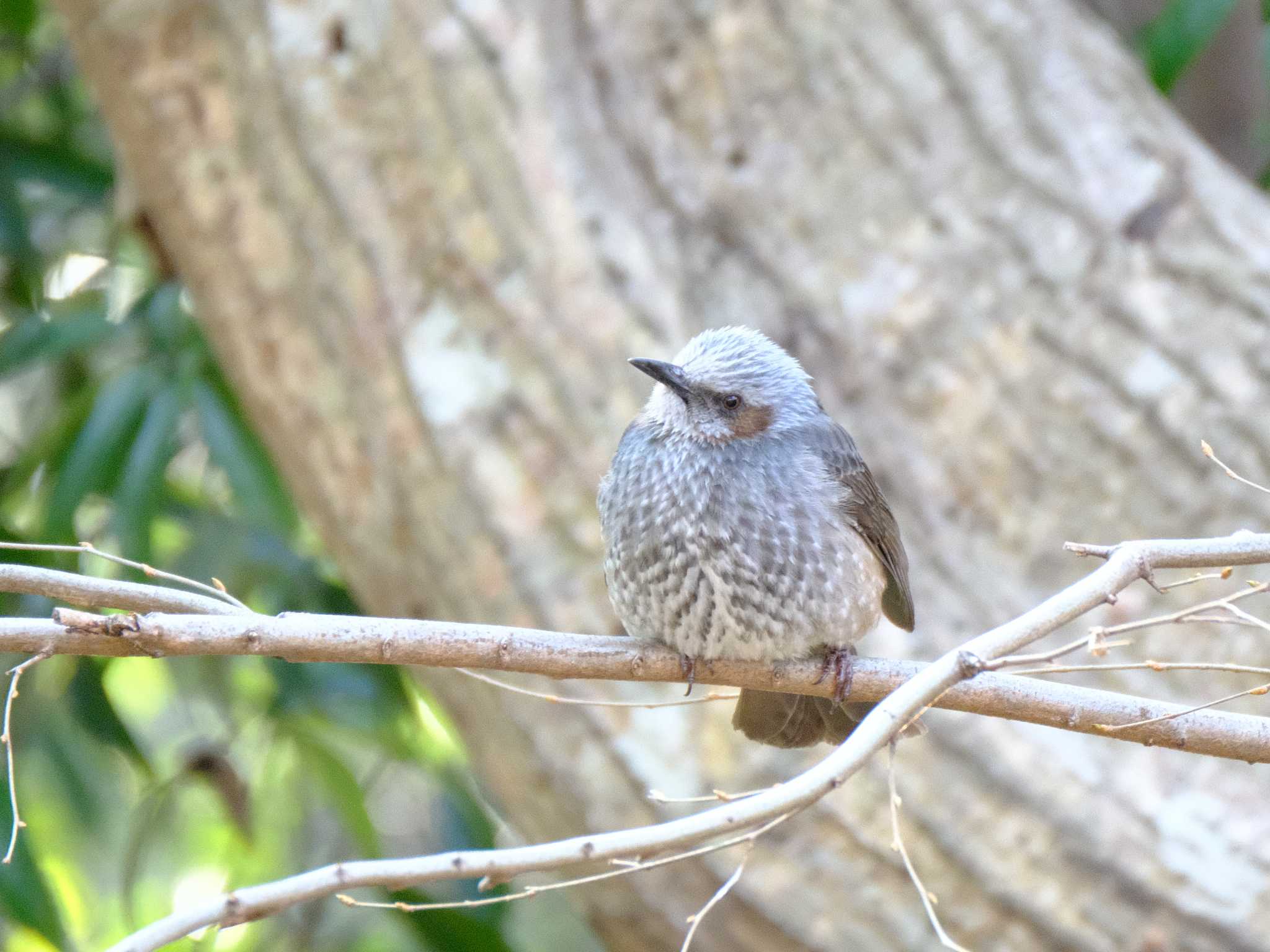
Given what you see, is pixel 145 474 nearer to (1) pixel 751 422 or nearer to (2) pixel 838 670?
(1) pixel 751 422

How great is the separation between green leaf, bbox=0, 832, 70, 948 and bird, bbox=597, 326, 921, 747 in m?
2.16

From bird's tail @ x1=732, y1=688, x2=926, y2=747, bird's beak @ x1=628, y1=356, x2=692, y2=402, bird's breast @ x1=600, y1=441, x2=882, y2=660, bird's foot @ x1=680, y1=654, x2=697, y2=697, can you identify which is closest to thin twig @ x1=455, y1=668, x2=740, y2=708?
bird's foot @ x1=680, y1=654, x2=697, y2=697

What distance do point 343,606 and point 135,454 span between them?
88 cm

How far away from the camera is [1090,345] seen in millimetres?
4090

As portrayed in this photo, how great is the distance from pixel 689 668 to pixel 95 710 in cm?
266

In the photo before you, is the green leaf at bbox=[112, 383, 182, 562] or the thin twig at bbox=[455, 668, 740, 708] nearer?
the thin twig at bbox=[455, 668, 740, 708]

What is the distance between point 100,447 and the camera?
4398mm

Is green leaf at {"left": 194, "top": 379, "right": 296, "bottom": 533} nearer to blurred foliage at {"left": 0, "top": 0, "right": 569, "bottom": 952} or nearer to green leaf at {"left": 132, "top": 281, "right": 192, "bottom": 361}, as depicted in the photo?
blurred foliage at {"left": 0, "top": 0, "right": 569, "bottom": 952}

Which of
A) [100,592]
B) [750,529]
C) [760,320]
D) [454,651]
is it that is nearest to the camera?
[100,592]

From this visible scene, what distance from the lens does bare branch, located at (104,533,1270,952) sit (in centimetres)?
147

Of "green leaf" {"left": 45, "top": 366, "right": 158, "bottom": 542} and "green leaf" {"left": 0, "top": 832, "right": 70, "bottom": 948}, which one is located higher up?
"green leaf" {"left": 45, "top": 366, "right": 158, "bottom": 542}

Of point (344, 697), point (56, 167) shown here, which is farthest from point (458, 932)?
point (56, 167)

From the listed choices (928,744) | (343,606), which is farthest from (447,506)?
(928,744)

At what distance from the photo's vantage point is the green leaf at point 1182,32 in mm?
4133
